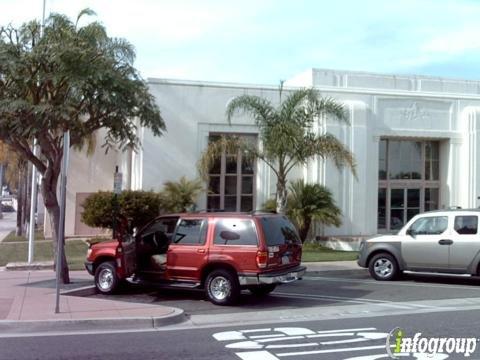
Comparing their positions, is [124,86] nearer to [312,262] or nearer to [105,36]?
[105,36]

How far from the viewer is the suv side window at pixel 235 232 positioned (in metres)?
11.7

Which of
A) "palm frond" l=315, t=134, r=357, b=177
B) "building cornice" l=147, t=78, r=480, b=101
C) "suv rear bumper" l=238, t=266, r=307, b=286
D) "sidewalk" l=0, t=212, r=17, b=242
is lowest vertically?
"sidewalk" l=0, t=212, r=17, b=242

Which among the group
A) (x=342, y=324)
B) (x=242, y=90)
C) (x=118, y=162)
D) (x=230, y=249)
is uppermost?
(x=242, y=90)

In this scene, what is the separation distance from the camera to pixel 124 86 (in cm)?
1318

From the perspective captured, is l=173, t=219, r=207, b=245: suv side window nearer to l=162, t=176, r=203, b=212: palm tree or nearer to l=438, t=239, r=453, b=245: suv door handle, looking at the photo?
l=438, t=239, r=453, b=245: suv door handle

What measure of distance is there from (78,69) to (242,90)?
14.3 meters

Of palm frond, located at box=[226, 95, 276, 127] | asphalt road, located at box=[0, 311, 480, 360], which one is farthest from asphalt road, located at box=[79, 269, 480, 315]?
palm frond, located at box=[226, 95, 276, 127]

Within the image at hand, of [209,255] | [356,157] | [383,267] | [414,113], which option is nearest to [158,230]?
[209,255]

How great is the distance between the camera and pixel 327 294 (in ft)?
44.8

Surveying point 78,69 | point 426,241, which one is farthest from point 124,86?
point 426,241

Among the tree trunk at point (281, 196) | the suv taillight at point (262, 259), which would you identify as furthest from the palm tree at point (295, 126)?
the suv taillight at point (262, 259)

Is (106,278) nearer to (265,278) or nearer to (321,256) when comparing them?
(265,278)

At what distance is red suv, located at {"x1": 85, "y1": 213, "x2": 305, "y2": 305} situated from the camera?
11.6 metres

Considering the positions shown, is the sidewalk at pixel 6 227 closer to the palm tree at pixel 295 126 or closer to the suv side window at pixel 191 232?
the palm tree at pixel 295 126
